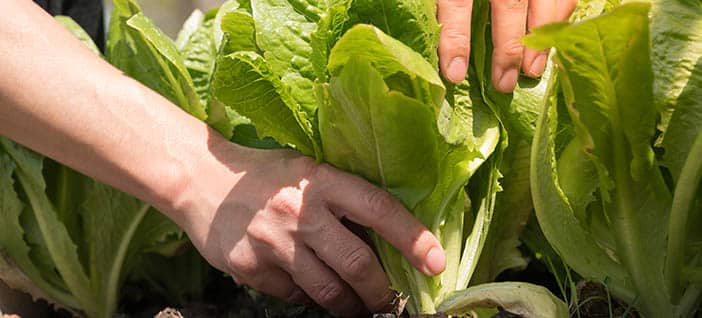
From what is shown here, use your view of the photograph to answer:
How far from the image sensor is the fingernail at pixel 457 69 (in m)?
1.42

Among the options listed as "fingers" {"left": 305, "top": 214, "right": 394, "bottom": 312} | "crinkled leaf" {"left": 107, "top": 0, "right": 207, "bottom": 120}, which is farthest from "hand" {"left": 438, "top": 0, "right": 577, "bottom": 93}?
"crinkled leaf" {"left": 107, "top": 0, "right": 207, "bottom": 120}

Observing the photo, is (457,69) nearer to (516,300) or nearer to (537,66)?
(537,66)

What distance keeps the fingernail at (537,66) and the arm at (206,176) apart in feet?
1.10

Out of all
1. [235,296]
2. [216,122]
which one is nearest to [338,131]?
[216,122]

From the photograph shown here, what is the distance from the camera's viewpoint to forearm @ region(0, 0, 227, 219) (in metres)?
1.53

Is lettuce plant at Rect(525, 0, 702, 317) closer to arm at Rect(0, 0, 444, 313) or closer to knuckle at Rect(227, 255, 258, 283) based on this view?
arm at Rect(0, 0, 444, 313)

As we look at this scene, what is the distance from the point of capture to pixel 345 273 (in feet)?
4.90

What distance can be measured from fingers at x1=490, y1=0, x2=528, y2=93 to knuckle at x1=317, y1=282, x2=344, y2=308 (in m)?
0.47

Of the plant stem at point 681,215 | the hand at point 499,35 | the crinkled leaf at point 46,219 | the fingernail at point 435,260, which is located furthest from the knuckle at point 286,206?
the crinkled leaf at point 46,219

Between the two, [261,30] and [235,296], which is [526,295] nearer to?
[261,30]

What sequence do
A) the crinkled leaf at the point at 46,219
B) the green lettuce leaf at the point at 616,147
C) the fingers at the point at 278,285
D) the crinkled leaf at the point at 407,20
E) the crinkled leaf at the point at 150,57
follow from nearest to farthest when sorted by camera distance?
the green lettuce leaf at the point at 616,147 < the crinkled leaf at the point at 407,20 < the fingers at the point at 278,285 < the crinkled leaf at the point at 150,57 < the crinkled leaf at the point at 46,219

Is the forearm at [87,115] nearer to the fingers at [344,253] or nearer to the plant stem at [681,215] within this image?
the fingers at [344,253]

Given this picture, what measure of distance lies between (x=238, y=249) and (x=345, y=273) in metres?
0.21

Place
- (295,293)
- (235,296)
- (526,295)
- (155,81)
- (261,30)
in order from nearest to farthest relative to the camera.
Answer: (526,295)
(261,30)
(295,293)
(155,81)
(235,296)
